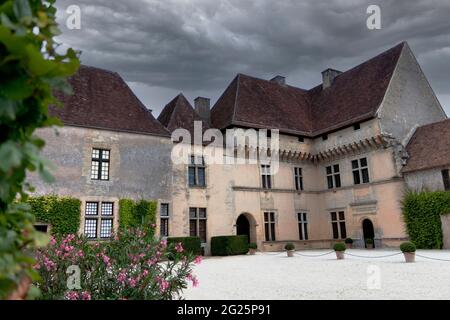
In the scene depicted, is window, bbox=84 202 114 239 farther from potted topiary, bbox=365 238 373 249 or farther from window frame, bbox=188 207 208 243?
potted topiary, bbox=365 238 373 249

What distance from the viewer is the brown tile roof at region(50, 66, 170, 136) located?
17.6 meters

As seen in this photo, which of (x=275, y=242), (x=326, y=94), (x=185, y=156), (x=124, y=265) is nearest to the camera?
(x=124, y=265)

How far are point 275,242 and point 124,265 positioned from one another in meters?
19.1

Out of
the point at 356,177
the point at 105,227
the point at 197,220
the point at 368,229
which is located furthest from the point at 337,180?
the point at 105,227

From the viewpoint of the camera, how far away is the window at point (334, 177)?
2502 centimetres

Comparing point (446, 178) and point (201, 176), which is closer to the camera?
point (446, 178)

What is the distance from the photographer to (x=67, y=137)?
16812 millimetres

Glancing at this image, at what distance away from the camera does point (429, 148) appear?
68.9 feet

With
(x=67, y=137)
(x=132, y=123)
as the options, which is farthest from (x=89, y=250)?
(x=132, y=123)

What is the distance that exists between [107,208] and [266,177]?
37.4 feet

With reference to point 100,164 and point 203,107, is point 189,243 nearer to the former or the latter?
point 100,164

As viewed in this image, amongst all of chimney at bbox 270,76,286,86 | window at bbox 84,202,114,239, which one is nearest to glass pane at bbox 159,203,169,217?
window at bbox 84,202,114,239

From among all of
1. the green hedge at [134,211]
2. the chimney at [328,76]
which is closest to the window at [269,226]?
the green hedge at [134,211]

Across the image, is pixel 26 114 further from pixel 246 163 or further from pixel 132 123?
pixel 246 163
